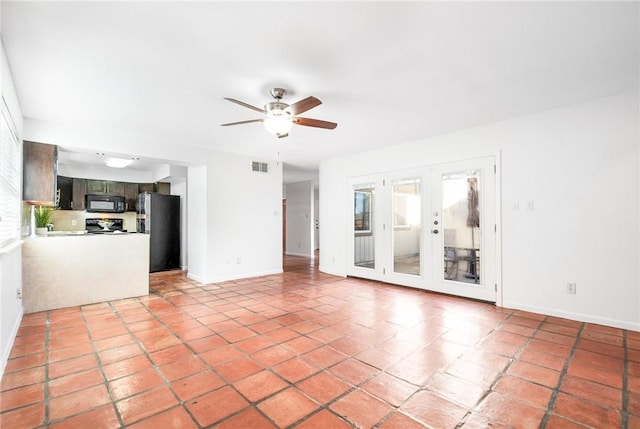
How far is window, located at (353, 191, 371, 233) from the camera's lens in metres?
5.64

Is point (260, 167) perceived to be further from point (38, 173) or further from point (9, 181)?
point (9, 181)

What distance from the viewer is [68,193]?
648 cm

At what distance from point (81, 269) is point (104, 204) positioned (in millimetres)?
3375

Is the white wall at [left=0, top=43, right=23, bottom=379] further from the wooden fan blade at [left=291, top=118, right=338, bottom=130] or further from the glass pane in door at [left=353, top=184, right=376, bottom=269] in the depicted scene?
the glass pane in door at [left=353, top=184, right=376, bottom=269]

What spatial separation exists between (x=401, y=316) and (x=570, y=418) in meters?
1.83

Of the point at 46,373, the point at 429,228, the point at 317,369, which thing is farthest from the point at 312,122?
the point at 46,373

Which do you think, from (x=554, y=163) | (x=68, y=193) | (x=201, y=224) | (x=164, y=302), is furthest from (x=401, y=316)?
(x=68, y=193)

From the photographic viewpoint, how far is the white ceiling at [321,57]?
1862mm

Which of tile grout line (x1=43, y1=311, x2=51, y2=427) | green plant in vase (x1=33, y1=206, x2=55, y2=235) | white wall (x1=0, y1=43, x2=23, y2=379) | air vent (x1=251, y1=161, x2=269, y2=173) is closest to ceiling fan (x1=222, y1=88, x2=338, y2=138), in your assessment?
white wall (x1=0, y1=43, x2=23, y2=379)

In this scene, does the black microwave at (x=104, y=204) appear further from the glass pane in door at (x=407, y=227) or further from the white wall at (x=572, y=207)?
the white wall at (x=572, y=207)

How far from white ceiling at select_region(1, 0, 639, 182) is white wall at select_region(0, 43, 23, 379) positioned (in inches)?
6.0

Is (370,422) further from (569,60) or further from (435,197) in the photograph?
(435,197)

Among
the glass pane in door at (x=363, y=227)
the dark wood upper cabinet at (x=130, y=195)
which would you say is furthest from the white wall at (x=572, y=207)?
the dark wood upper cabinet at (x=130, y=195)

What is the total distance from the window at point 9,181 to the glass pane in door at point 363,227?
15.4ft
